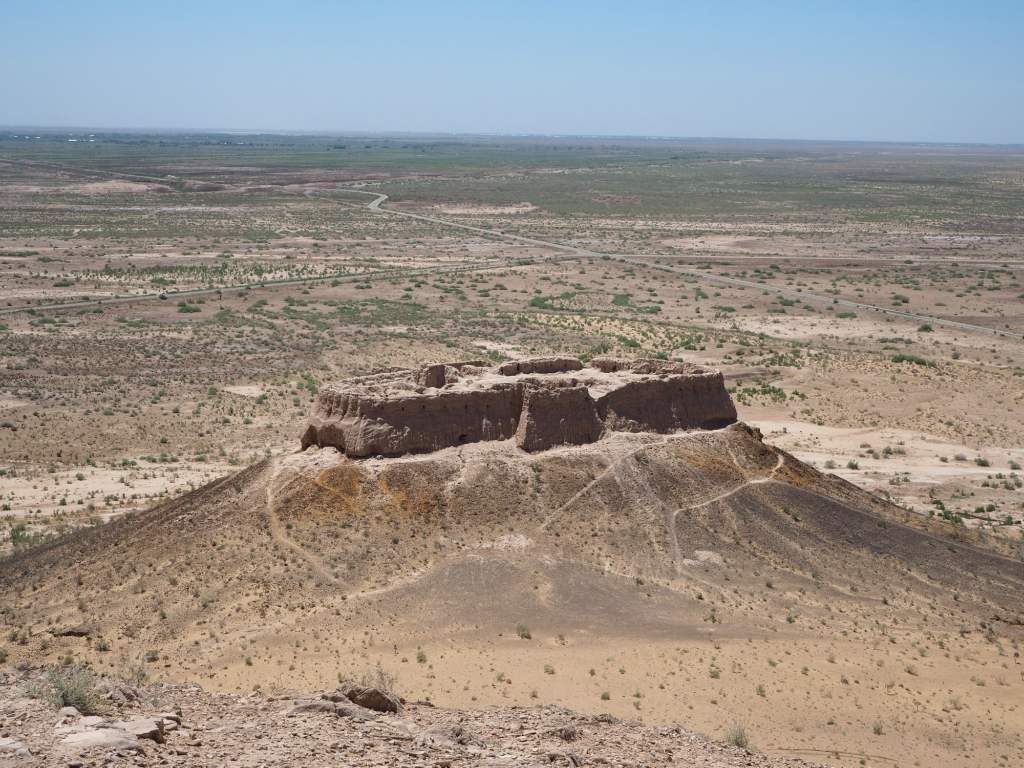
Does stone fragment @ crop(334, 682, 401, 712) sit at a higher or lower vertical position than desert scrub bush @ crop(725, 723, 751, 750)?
higher

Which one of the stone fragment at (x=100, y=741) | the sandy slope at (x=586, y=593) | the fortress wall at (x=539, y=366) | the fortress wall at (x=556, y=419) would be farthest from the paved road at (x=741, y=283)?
the stone fragment at (x=100, y=741)

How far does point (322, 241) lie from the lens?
3447 inches

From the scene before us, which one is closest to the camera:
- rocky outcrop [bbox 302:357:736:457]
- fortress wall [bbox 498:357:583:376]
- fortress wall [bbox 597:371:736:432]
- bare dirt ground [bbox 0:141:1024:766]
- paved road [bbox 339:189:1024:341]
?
bare dirt ground [bbox 0:141:1024:766]

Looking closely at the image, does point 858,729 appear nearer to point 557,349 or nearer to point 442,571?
point 442,571

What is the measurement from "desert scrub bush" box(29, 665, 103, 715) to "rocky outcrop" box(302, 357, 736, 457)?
1019cm

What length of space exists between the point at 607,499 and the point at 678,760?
10177 millimetres

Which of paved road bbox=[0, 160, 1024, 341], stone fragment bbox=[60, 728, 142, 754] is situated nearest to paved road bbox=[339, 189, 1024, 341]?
paved road bbox=[0, 160, 1024, 341]

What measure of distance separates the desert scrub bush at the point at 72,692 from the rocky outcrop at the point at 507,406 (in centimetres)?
1019

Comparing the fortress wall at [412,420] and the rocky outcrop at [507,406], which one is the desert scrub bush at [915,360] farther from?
the fortress wall at [412,420]

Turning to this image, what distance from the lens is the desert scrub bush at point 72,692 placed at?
455 inches

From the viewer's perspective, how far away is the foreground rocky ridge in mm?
10648

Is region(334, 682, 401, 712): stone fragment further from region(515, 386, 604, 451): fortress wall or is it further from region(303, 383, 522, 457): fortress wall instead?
region(515, 386, 604, 451): fortress wall

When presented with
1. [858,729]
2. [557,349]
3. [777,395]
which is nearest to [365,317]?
[557,349]

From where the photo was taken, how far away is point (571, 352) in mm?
46812
